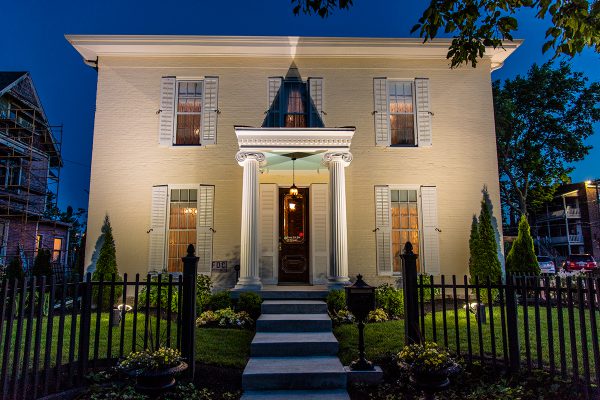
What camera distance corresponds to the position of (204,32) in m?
116

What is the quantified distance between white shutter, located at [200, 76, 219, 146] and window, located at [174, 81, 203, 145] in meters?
0.15

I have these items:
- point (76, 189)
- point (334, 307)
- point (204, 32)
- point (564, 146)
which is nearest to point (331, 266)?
point (334, 307)

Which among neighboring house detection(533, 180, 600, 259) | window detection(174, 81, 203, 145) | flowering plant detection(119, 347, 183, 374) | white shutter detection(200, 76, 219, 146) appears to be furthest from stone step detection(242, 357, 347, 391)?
neighboring house detection(533, 180, 600, 259)

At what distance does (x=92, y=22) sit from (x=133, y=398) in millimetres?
155939

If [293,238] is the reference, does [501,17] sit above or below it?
above

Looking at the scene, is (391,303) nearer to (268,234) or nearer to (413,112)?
(268,234)

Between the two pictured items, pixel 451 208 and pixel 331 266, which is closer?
pixel 331 266

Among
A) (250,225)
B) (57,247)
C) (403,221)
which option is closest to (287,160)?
(250,225)

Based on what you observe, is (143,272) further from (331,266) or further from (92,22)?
(92,22)

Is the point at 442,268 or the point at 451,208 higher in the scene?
the point at 451,208

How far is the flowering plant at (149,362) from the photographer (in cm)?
398

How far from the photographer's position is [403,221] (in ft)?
33.7

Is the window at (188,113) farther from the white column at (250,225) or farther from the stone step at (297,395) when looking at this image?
the stone step at (297,395)

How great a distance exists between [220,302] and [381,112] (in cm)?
634
